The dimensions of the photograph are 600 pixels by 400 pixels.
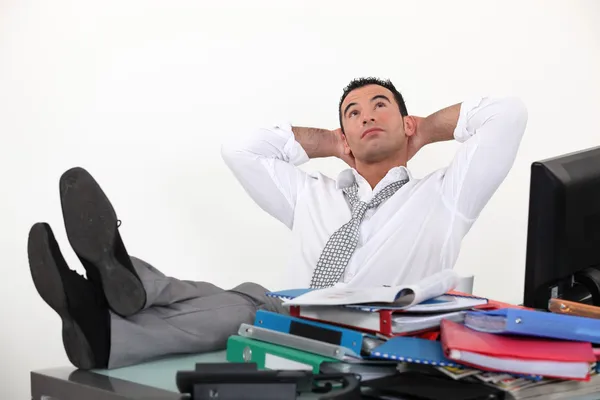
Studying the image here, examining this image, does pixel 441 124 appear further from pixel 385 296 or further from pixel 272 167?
pixel 385 296

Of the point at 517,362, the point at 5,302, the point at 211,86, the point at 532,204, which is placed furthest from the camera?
the point at 211,86

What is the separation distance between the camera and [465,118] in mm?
2395

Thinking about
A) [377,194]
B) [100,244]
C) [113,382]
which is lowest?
[113,382]

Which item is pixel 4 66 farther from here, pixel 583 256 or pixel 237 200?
pixel 583 256

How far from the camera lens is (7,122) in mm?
3197

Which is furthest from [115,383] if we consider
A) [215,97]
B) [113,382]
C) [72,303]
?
[215,97]

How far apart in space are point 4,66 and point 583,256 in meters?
2.55

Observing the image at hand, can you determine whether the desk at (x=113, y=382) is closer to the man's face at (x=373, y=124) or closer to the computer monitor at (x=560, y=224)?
the computer monitor at (x=560, y=224)

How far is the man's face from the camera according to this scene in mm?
2455

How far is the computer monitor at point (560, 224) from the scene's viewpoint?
1.39 meters

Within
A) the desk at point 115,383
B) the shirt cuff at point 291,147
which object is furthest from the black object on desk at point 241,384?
the shirt cuff at point 291,147

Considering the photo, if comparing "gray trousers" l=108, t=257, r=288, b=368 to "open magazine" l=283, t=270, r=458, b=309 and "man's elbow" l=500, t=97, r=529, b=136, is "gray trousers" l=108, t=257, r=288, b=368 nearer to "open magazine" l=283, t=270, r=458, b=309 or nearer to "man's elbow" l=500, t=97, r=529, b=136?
"open magazine" l=283, t=270, r=458, b=309

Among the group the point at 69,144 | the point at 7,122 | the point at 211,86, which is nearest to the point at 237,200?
the point at 211,86

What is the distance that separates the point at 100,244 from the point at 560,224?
0.81 meters
